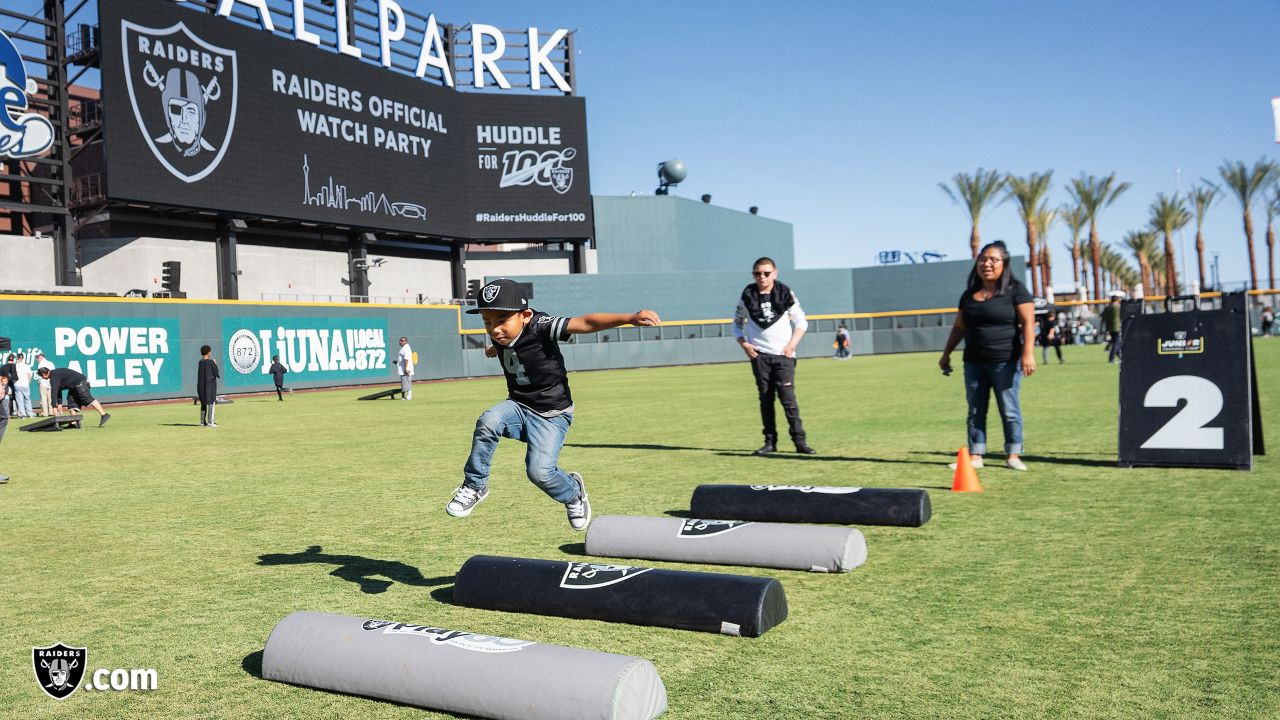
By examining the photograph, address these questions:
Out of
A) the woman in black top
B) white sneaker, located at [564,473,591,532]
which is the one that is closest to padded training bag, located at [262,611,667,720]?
white sneaker, located at [564,473,591,532]

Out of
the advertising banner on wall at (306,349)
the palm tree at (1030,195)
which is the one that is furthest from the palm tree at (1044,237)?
the advertising banner on wall at (306,349)

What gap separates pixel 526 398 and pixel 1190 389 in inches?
259

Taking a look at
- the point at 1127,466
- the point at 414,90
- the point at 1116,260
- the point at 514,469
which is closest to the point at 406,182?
the point at 414,90

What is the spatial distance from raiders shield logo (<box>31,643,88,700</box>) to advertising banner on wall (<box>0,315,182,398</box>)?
27.9 m

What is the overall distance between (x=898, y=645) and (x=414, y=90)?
53.5 meters

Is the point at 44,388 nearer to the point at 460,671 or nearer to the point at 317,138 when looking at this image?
the point at 317,138

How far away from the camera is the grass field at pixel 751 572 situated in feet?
13.1

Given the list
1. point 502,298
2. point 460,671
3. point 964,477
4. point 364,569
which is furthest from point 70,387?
point 460,671

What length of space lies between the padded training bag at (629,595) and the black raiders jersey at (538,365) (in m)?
1.21

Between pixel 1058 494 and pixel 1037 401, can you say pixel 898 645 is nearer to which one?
pixel 1058 494

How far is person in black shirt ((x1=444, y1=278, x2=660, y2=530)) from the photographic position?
6148 mm

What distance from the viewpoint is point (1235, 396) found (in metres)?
9.32

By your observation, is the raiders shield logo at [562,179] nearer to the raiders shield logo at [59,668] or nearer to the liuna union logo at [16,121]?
the liuna union logo at [16,121]

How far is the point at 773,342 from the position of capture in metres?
12.0
